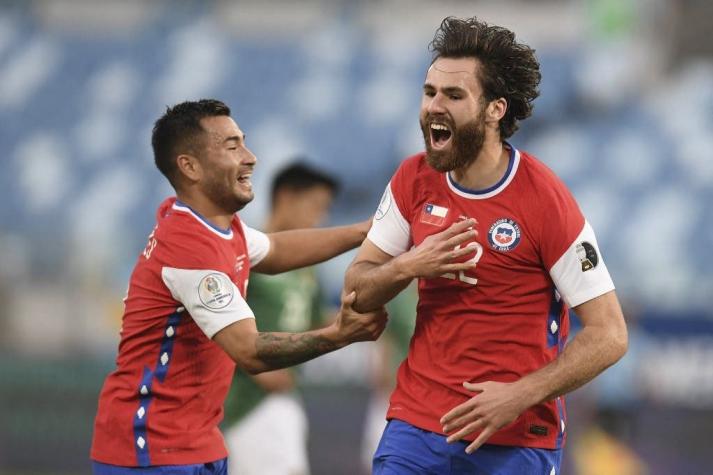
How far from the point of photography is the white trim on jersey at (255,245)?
17.6ft

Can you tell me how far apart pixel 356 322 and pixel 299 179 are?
124 inches

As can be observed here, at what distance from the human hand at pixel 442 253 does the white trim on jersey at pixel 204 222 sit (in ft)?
3.66

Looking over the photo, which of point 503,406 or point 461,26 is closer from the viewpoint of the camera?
point 503,406

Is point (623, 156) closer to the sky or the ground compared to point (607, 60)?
closer to the ground

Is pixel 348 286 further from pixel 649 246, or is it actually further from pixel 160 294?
pixel 649 246

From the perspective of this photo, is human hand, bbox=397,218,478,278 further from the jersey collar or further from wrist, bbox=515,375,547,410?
wrist, bbox=515,375,547,410

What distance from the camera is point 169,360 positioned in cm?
482

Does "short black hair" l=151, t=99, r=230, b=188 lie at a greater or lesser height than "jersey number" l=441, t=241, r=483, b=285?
greater

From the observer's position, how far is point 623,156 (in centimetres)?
1590

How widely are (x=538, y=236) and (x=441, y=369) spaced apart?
2.05 ft

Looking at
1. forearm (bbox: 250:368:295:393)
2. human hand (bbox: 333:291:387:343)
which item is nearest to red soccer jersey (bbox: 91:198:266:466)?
human hand (bbox: 333:291:387:343)

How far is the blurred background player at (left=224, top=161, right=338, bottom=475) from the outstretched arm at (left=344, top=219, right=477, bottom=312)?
277 cm

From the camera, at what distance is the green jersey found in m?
7.01

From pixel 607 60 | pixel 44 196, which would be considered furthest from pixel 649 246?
pixel 44 196
